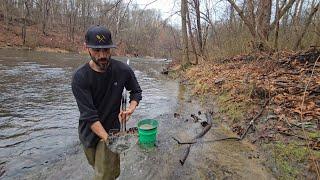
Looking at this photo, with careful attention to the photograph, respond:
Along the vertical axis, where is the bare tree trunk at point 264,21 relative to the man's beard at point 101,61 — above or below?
above

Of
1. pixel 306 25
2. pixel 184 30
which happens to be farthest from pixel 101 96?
pixel 184 30

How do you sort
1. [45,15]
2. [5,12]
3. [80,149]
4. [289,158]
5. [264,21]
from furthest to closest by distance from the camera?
1. [45,15]
2. [5,12]
3. [264,21]
4. [80,149]
5. [289,158]

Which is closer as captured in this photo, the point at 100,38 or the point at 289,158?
the point at 100,38

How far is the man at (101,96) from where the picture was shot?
131 inches

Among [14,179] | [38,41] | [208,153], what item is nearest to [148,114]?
[208,153]

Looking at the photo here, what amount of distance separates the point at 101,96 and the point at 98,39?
700 millimetres

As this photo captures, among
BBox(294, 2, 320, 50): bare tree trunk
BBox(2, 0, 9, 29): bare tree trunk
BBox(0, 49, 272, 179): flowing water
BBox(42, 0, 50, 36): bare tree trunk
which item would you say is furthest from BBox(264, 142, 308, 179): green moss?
BBox(42, 0, 50, 36): bare tree trunk

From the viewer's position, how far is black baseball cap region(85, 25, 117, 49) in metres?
3.25

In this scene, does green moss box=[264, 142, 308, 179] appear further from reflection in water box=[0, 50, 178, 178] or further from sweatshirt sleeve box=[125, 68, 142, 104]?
reflection in water box=[0, 50, 178, 178]

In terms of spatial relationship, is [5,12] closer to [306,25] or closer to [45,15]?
[45,15]

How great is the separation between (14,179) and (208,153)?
3.15 meters

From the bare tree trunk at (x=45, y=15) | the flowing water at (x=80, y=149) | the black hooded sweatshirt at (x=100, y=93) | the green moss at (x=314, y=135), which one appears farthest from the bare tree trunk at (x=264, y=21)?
the bare tree trunk at (x=45, y=15)

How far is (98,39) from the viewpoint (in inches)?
128

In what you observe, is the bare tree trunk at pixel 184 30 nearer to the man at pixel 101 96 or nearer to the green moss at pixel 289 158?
the green moss at pixel 289 158
